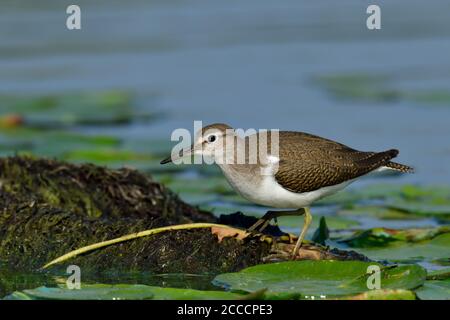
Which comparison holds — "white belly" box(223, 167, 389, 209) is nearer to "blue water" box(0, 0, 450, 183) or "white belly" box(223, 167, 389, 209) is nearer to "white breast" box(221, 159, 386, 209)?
"white breast" box(221, 159, 386, 209)

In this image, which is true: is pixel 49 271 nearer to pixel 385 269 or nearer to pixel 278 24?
pixel 385 269

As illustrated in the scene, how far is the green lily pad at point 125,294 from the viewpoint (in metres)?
8.09

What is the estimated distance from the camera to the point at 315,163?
9828 millimetres

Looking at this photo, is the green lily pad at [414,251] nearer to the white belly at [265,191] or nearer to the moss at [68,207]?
the white belly at [265,191]

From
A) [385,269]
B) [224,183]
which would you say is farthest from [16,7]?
[385,269]

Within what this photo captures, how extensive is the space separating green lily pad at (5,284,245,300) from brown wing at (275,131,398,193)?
5.29 feet

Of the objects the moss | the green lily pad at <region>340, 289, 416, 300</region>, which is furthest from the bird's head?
the green lily pad at <region>340, 289, 416, 300</region>

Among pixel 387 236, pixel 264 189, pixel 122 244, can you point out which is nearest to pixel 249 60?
pixel 387 236

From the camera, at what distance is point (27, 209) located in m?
10.3

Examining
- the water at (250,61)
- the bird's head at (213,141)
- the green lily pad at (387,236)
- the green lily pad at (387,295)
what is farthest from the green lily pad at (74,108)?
the green lily pad at (387,295)

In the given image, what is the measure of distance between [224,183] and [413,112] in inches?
223

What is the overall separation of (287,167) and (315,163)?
36 centimetres

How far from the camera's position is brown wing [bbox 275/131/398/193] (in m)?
9.58

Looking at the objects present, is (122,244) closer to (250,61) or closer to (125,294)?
(125,294)
